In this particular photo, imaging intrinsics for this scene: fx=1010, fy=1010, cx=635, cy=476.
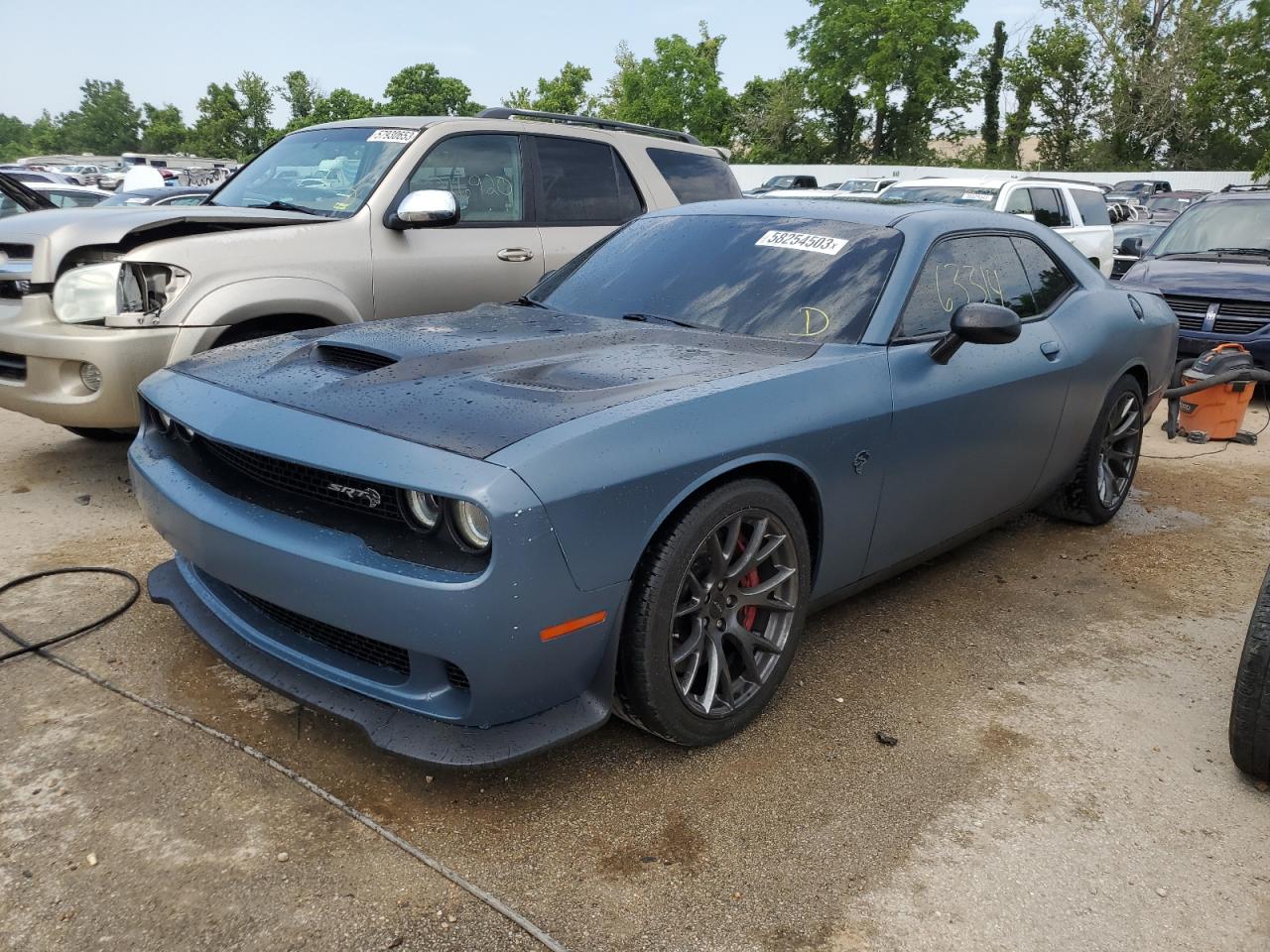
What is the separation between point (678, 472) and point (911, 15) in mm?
60111

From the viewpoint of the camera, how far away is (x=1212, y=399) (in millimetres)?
6805

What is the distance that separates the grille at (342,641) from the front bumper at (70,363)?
6.85 ft

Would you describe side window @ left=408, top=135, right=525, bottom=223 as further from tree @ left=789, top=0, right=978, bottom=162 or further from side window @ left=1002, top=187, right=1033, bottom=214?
tree @ left=789, top=0, right=978, bottom=162

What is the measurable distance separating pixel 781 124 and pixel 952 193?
51.1 metres

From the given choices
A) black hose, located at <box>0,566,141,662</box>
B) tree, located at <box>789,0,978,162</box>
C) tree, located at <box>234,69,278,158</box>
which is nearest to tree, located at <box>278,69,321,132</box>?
tree, located at <box>234,69,278,158</box>

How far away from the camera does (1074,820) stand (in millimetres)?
2590

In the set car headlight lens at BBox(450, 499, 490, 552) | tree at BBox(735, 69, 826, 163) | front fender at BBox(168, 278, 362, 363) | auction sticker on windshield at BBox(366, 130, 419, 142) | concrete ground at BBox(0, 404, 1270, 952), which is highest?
tree at BBox(735, 69, 826, 163)

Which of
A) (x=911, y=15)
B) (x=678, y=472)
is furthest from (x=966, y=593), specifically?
(x=911, y=15)

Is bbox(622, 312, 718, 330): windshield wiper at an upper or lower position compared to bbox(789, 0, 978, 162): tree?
lower

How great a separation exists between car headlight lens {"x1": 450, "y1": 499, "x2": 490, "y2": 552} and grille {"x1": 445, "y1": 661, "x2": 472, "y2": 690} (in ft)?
0.94

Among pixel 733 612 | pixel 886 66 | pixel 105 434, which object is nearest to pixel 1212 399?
pixel 733 612

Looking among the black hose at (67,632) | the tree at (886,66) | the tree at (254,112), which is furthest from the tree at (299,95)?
the black hose at (67,632)

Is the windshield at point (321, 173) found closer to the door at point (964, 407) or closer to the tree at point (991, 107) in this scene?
the door at point (964, 407)

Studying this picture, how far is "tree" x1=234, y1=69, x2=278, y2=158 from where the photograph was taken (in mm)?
92562
